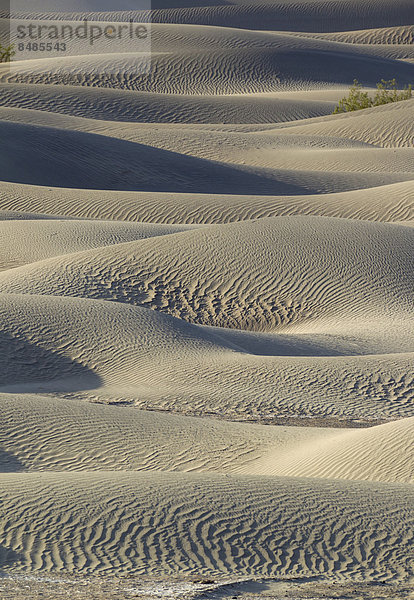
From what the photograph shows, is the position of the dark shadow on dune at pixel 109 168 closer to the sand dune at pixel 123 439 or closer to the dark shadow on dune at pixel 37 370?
the dark shadow on dune at pixel 37 370

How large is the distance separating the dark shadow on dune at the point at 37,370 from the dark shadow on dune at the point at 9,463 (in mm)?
2102

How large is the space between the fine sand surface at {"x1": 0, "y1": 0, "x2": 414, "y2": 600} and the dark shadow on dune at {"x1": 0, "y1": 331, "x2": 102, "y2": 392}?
23 mm

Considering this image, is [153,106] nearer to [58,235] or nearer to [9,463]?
[58,235]

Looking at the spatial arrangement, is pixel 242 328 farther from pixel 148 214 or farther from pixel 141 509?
pixel 141 509

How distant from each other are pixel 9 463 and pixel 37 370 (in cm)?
280

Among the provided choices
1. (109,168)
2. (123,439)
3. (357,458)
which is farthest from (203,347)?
(109,168)

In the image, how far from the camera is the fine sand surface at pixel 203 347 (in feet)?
13.0

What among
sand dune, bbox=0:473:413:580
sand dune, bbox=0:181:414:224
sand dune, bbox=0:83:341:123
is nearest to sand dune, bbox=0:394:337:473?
sand dune, bbox=0:473:413:580

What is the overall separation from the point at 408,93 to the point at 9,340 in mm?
23599

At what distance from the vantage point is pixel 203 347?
9.57m

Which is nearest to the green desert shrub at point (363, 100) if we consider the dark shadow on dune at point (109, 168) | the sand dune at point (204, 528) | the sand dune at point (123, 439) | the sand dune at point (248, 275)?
the dark shadow on dune at point (109, 168)

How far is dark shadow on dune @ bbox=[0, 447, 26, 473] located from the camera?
609 centimetres

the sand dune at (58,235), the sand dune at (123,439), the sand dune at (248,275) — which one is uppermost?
the sand dune at (58,235)

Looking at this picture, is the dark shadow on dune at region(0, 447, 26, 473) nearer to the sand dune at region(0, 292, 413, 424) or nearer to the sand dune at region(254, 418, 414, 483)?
the sand dune at region(254, 418, 414, 483)
